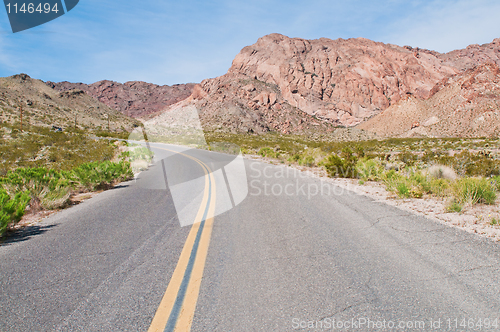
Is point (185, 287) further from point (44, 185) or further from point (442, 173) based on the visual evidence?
point (442, 173)

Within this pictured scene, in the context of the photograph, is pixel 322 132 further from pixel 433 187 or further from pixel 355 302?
pixel 355 302

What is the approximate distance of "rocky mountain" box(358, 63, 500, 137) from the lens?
5831 cm

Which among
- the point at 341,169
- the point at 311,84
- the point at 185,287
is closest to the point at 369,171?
the point at 341,169

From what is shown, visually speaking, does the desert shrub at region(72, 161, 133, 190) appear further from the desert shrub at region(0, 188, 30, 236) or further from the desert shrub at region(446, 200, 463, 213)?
the desert shrub at region(446, 200, 463, 213)

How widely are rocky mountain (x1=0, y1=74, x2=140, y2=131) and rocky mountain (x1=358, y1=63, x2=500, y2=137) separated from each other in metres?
79.2

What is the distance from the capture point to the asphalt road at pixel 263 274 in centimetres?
240

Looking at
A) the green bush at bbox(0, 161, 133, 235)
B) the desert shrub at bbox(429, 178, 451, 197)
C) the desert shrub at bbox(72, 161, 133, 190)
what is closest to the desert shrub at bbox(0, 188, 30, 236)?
the green bush at bbox(0, 161, 133, 235)

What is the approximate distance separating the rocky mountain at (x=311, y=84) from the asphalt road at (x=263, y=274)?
265 ft

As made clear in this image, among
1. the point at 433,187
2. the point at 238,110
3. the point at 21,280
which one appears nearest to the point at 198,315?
the point at 21,280

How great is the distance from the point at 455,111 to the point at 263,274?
3101 inches

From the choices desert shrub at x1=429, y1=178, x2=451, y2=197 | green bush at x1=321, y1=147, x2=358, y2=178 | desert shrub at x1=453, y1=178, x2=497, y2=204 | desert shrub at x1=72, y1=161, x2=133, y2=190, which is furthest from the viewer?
green bush at x1=321, y1=147, x2=358, y2=178

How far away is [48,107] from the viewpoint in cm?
7100

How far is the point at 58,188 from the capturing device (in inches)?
272

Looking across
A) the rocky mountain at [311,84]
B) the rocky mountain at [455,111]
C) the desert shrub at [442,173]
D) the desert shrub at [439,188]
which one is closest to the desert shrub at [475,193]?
the desert shrub at [439,188]
